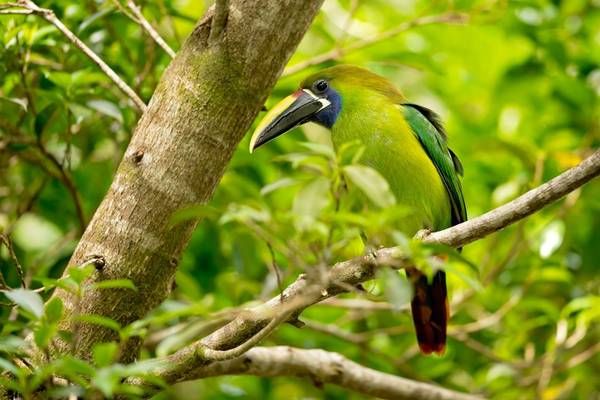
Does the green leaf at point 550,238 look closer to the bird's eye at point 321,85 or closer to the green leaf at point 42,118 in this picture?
the bird's eye at point 321,85

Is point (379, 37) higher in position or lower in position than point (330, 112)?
higher

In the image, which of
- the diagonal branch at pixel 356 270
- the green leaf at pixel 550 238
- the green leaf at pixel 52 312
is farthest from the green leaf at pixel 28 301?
the green leaf at pixel 550 238

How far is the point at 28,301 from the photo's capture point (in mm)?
1835

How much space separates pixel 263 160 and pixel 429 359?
120 cm

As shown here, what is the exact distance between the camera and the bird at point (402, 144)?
342cm

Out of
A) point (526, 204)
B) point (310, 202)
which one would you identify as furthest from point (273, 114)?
point (310, 202)

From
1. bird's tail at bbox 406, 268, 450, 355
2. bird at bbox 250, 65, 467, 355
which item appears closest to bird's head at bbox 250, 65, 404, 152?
bird at bbox 250, 65, 467, 355

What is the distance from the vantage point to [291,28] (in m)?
2.32

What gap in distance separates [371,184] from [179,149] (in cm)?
70

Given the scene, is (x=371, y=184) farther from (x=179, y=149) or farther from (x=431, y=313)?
(x=431, y=313)

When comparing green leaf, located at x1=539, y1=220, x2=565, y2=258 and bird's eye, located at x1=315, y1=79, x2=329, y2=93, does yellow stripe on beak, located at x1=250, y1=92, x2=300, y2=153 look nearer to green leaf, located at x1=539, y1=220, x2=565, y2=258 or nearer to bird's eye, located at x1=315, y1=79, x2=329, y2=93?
bird's eye, located at x1=315, y1=79, x2=329, y2=93

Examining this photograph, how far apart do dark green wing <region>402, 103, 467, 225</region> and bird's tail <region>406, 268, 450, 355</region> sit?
280 mm

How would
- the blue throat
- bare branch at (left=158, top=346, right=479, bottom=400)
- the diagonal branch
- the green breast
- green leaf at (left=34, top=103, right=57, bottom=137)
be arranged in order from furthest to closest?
the blue throat
the green breast
green leaf at (left=34, top=103, right=57, bottom=137)
bare branch at (left=158, top=346, right=479, bottom=400)
the diagonal branch

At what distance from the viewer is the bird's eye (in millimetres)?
3635
